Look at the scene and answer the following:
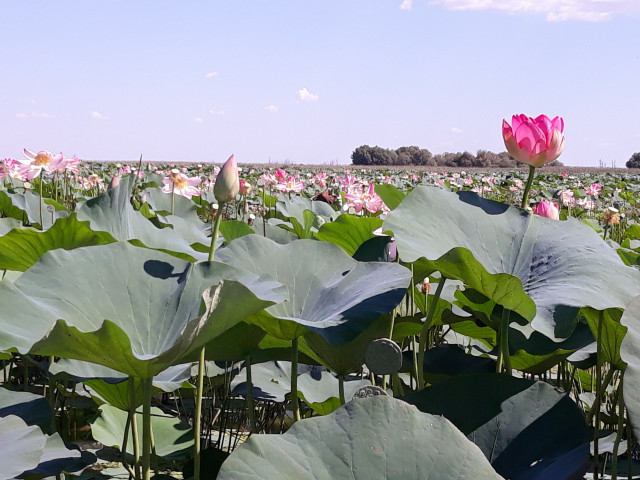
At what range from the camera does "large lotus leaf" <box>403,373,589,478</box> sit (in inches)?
30.7

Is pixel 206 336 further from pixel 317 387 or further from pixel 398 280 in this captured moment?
pixel 317 387

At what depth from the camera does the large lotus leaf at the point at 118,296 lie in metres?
0.77

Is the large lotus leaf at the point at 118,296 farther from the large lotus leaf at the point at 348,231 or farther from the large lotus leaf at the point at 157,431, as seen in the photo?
the large lotus leaf at the point at 348,231

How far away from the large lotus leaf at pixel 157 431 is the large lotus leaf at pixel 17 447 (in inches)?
17.1

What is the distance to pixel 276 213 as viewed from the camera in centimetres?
409

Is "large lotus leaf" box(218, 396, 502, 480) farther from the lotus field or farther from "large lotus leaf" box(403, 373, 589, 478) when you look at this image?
"large lotus leaf" box(403, 373, 589, 478)

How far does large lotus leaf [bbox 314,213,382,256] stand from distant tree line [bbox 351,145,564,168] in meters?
34.3

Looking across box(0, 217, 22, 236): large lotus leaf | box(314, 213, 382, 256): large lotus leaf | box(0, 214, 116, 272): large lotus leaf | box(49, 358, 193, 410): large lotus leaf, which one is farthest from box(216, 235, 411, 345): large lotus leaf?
box(0, 217, 22, 236): large lotus leaf

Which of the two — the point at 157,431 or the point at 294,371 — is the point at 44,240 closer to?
the point at 157,431

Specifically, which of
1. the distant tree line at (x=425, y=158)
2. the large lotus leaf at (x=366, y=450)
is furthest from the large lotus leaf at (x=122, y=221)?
the distant tree line at (x=425, y=158)

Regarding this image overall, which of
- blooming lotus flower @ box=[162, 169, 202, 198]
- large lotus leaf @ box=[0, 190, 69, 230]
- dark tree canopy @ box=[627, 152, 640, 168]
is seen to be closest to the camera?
large lotus leaf @ box=[0, 190, 69, 230]

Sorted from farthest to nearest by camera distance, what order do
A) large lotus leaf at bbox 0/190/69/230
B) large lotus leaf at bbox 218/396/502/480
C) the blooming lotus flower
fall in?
the blooming lotus flower, large lotus leaf at bbox 0/190/69/230, large lotus leaf at bbox 218/396/502/480

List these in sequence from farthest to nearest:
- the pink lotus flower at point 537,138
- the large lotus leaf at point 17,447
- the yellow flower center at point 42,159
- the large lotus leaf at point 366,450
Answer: the yellow flower center at point 42,159, the pink lotus flower at point 537,138, the large lotus leaf at point 17,447, the large lotus leaf at point 366,450

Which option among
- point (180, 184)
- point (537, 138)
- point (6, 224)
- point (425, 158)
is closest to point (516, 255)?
point (537, 138)
